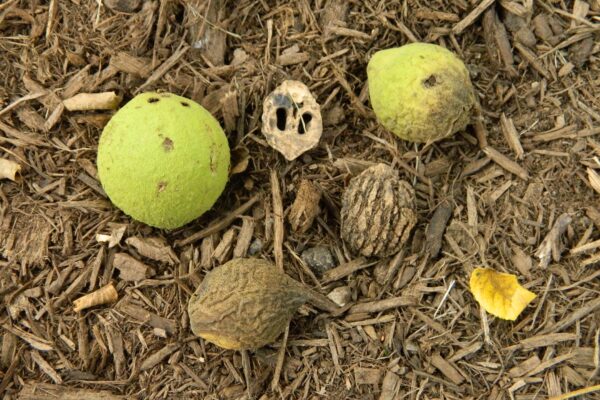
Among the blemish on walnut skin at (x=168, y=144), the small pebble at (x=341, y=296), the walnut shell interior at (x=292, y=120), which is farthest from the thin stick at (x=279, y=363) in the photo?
the blemish on walnut skin at (x=168, y=144)

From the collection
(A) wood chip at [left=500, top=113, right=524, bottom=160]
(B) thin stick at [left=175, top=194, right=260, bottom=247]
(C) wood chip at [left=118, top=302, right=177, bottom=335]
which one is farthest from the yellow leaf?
(C) wood chip at [left=118, top=302, right=177, bottom=335]

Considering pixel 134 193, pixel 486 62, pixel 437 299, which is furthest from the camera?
pixel 486 62

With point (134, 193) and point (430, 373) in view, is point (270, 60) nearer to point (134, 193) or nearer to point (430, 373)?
point (134, 193)

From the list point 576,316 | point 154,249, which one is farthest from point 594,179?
point 154,249

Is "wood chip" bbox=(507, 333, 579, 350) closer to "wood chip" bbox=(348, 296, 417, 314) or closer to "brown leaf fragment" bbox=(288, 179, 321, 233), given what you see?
"wood chip" bbox=(348, 296, 417, 314)

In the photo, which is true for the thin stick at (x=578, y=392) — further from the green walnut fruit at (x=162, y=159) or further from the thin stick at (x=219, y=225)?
the green walnut fruit at (x=162, y=159)

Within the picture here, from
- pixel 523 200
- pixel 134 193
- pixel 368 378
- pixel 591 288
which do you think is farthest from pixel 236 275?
pixel 591 288
